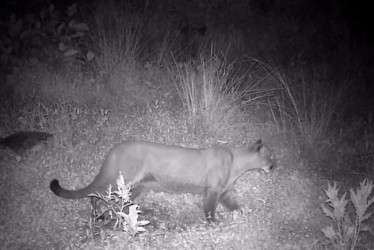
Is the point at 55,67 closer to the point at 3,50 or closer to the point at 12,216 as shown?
the point at 3,50

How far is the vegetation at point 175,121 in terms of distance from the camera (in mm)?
5158

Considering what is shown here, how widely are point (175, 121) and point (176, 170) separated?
2229mm

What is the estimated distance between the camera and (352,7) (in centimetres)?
1262

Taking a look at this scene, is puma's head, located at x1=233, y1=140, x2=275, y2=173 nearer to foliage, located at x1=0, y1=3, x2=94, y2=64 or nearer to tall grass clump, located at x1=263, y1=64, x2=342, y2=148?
tall grass clump, located at x1=263, y1=64, x2=342, y2=148

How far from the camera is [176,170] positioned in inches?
214

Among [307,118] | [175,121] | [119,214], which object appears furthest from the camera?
[307,118]

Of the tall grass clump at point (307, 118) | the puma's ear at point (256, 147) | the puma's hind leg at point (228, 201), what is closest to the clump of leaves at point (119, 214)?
Answer: the puma's hind leg at point (228, 201)

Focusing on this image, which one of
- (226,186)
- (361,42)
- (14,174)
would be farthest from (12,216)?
(361,42)

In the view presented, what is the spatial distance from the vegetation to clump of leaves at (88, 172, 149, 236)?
0.02 metres

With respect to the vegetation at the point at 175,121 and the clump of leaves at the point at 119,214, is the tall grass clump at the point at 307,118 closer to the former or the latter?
the vegetation at the point at 175,121

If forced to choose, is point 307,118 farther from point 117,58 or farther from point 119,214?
point 119,214

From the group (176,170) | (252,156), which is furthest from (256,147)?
(176,170)

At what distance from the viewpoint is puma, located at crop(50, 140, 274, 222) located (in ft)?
17.3

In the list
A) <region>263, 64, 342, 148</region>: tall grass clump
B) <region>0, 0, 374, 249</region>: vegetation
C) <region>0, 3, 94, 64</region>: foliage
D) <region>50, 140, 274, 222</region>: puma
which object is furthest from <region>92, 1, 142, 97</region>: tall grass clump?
<region>50, 140, 274, 222</region>: puma
